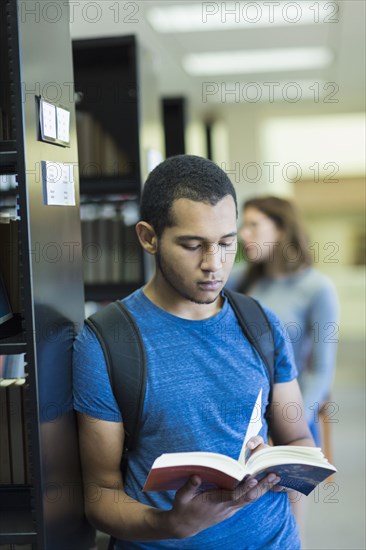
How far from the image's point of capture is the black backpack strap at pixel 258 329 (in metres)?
1.66

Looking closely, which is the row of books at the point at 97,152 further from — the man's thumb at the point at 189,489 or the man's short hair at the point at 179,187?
the man's thumb at the point at 189,489

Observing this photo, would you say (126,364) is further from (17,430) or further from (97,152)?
(97,152)

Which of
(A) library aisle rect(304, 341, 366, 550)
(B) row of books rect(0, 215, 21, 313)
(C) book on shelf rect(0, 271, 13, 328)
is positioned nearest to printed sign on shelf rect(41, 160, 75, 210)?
(B) row of books rect(0, 215, 21, 313)

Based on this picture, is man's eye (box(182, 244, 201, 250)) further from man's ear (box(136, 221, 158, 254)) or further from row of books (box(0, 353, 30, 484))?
row of books (box(0, 353, 30, 484))

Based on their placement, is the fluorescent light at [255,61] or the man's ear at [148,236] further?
the fluorescent light at [255,61]

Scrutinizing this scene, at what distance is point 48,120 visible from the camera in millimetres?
1597

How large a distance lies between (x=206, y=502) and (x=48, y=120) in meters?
0.82

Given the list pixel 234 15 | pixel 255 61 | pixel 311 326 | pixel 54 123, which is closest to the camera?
pixel 54 123

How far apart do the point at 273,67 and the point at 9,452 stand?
6.19 m

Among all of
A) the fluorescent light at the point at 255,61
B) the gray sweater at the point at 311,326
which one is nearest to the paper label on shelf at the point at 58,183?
the gray sweater at the point at 311,326

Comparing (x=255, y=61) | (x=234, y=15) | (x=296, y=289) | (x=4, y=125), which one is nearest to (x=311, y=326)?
(x=296, y=289)

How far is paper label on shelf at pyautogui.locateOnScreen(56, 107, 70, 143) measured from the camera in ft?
5.46

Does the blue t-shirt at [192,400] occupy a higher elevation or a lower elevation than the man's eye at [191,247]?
lower

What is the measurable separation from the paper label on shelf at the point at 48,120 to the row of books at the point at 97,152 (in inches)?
67.1
